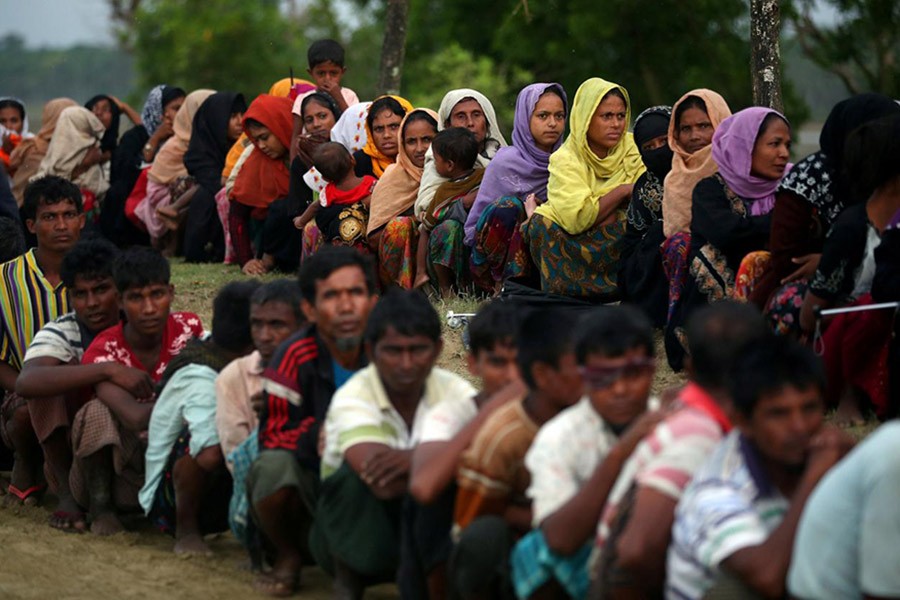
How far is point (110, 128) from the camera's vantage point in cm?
1495

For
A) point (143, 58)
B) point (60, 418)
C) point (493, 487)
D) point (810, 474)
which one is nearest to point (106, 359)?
point (60, 418)

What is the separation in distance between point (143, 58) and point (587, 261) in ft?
76.3

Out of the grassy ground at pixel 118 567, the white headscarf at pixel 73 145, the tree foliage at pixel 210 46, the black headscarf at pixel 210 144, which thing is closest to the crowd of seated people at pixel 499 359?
the grassy ground at pixel 118 567

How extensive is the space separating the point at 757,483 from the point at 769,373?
33cm

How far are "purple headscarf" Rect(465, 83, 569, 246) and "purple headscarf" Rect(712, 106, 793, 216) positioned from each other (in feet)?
5.40

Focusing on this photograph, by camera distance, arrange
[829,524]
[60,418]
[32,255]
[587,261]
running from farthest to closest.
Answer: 1. [587,261]
2. [32,255]
3. [60,418]
4. [829,524]

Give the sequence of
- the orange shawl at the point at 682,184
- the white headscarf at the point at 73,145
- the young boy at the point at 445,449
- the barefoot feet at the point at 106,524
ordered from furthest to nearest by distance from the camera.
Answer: the white headscarf at the point at 73,145 < the orange shawl at the point at 682,184 < the barefoot feet at the point at 106,524 < the young boy at the point at 445,449

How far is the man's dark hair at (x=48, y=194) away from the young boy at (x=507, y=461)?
4.25 m

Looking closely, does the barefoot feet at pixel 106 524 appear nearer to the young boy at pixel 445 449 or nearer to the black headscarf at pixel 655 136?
the young boy at pixel 445 449

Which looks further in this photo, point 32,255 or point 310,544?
point 32,255

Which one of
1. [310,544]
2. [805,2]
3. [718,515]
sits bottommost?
[310,544]

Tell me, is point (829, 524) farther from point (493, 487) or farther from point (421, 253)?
point (421, 253)

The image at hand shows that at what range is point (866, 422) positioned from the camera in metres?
6.88

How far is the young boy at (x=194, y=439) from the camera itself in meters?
6.71
